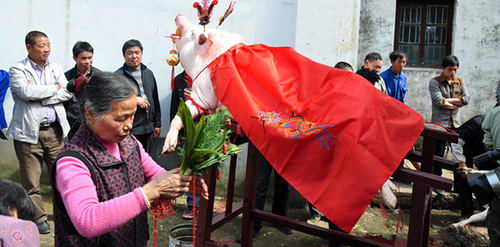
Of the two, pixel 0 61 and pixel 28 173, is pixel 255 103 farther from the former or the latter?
pixel 0 61

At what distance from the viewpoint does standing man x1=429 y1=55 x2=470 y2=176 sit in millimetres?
5582

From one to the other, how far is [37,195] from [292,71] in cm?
285

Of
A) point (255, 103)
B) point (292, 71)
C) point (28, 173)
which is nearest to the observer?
point (255, 103)

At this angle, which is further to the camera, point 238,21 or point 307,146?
point 238,21

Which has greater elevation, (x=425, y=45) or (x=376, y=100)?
(x=425, y=45)

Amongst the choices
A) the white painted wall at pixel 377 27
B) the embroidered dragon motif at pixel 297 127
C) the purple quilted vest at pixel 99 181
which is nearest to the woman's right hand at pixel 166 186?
the purple quilted vest at pixel 99 181

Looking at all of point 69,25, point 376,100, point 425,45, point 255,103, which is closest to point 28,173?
point 69,25

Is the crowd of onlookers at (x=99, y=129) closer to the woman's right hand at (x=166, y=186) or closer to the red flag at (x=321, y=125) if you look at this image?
the woman's right hand at (x=166, y=186)

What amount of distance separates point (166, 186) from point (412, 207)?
4.29 feet

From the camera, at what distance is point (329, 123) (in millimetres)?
2312

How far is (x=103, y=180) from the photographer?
1688 mm

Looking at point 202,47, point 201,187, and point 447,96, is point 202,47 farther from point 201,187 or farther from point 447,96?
point 447,96

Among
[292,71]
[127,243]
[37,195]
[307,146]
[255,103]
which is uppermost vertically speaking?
[292,71]

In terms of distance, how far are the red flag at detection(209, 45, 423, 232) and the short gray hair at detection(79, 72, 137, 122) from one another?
0.91m
